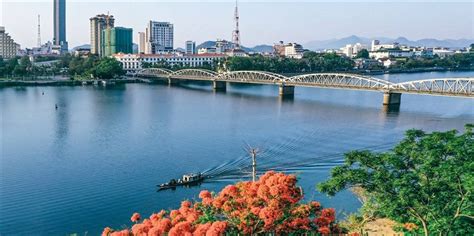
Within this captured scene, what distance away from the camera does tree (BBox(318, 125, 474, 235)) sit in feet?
22.5

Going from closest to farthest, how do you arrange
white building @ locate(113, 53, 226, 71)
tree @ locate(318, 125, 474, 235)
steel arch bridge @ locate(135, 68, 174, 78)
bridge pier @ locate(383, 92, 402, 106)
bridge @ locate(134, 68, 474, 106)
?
tree @ locate(318, 125, 474, 235) → bridge @ locate(134, 68, 474, 106) → bridge pier @ locate(383, 92, 402, 106) → steel arch bridge @ locate(135, 68, 174, 78) → white building @ locate(113, 53, 226, 71)

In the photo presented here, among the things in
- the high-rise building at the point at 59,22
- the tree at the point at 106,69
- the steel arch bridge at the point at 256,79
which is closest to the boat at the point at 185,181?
the steel arch bridge at the point at 256,79

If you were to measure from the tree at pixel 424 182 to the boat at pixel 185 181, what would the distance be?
24.9ft

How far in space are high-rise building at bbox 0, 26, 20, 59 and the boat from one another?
78429 mm

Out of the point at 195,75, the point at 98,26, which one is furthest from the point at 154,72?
the point at 98,26

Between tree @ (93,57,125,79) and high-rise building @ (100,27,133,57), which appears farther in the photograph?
high-rise building @ (100,27,133,57)

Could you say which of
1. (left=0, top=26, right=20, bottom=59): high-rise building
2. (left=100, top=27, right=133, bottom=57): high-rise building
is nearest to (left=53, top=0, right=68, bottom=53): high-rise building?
(left=0, top=26, right=20, bottom=59): high-rise building

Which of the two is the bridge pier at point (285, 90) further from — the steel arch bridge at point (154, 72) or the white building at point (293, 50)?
the white building at point (293, 50)

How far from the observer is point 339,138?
20.7m

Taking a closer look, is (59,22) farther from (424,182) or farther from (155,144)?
(424,182)

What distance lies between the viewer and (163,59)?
2650 inches

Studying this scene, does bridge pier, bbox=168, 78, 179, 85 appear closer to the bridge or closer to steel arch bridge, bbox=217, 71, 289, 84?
the bridge

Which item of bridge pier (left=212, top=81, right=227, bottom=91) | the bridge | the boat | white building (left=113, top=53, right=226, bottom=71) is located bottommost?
the boat

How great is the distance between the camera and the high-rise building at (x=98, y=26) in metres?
88.4
